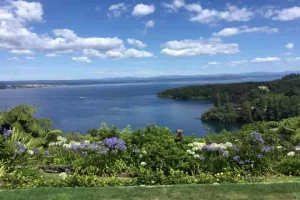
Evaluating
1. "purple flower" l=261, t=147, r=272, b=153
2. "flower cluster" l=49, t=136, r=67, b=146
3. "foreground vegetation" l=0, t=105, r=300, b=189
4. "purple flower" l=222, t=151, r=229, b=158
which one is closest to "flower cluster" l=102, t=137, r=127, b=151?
"foreground vegetation" l=0, t=105, r=300, b=189

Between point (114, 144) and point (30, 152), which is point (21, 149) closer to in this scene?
point (30, 152)

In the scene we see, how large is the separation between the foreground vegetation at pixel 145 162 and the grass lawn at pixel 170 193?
1.50 ft

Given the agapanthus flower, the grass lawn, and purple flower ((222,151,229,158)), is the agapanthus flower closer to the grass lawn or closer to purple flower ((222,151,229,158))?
the grass lawn

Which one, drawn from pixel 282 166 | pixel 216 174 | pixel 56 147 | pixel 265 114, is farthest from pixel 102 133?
pixel 265 114

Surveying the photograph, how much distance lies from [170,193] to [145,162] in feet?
4.44

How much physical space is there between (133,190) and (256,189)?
5.10 ft

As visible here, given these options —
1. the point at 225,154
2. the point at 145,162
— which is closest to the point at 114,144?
the point at 145,162

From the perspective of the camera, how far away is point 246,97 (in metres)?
94.9

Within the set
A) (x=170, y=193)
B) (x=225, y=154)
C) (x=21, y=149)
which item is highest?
(x=21, y=149)

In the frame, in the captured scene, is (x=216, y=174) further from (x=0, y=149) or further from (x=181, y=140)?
(x=0, y=149)

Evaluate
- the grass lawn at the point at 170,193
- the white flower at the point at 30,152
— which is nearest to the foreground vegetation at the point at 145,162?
the white flower at the point at 30,152

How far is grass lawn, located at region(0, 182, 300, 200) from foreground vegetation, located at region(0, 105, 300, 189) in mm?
457

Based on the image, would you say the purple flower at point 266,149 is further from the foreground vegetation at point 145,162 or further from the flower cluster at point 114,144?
the flower cluster at point 114,144

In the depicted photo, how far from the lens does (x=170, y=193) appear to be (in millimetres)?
3984
